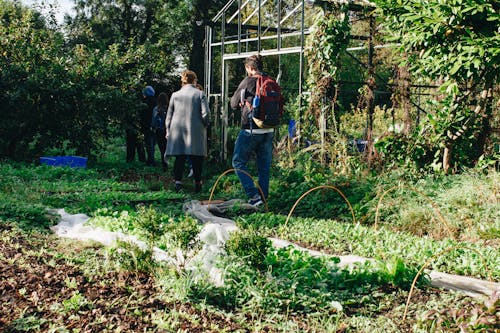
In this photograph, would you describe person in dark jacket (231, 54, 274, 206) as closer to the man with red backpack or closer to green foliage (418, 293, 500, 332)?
the man with red backpack

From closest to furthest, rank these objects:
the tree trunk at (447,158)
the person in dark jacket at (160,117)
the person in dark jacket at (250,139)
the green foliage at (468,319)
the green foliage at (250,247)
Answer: the green foliage at (468,319), the green foliage at (250,247), the person in dark jacket at (250,139), the tree trunk at (447,158), the person in dark jacket at (160,117)

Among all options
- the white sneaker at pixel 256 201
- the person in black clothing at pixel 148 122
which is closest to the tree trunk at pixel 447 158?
the white sneaker at pixel 256 201

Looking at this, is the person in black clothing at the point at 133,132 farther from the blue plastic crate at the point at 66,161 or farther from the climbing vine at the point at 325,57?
the climbing vine at the point at 325,57

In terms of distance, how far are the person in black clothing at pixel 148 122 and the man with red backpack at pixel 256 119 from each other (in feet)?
16.5

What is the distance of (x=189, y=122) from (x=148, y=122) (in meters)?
4.27

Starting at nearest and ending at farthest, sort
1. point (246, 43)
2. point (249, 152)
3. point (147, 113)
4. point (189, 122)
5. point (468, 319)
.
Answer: point (468, 319) < point (249, 152) < point (189, 122) < point (147, 113) < point (246, 43)

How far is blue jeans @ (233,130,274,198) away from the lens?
25.4 ft

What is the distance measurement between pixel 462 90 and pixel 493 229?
3084 millimetres

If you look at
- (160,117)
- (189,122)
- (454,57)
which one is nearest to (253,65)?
(189,122)

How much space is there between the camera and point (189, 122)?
29.0 feet

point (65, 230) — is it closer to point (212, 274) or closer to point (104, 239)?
point (104, 239)

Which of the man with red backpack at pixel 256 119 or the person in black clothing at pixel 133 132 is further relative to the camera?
the person in black clothing at pixel 133 132

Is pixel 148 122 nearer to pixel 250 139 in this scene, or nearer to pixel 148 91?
pixel 148 91

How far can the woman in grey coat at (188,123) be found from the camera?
8.83 metres
